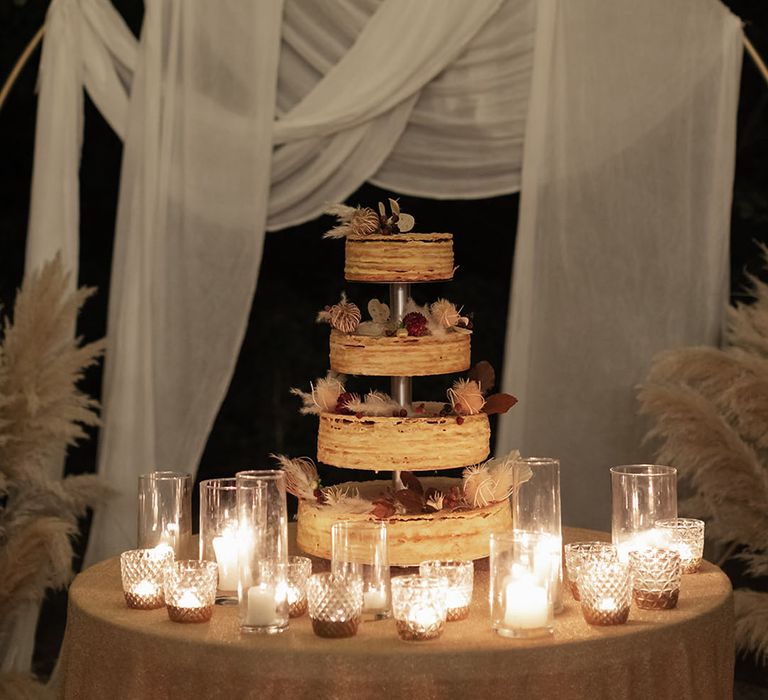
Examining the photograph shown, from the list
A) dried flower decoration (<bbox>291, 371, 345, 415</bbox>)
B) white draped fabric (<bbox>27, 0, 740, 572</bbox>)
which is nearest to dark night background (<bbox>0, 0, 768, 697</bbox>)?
white draped fabric (<bbox>27, 0, 740, 572</bbox>)

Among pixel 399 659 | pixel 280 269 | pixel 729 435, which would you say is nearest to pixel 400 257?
pixel 399 659

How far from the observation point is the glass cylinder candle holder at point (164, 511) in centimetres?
261

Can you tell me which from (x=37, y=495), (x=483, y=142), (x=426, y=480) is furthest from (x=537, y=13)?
(x=37, y=495)

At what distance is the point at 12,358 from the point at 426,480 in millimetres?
1486

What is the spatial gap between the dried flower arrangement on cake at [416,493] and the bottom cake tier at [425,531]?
2 centimetres

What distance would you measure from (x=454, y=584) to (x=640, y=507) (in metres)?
0.48

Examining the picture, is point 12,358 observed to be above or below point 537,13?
below

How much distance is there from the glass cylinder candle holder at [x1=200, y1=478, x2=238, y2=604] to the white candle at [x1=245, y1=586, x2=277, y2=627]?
0.80 ft

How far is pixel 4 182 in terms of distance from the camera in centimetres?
544

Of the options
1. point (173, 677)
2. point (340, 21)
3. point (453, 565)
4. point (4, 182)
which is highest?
point (340, 21)

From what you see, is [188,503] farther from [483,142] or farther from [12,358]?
[483,142]

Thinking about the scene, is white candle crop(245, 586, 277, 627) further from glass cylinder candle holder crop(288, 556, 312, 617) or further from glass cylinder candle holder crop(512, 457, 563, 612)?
glass cylinder candle holder crop(512, 457, 563, 612)

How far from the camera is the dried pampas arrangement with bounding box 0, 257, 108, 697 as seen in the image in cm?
378

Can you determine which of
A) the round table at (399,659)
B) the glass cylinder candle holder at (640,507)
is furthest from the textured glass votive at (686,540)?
the round table at (399,659)
